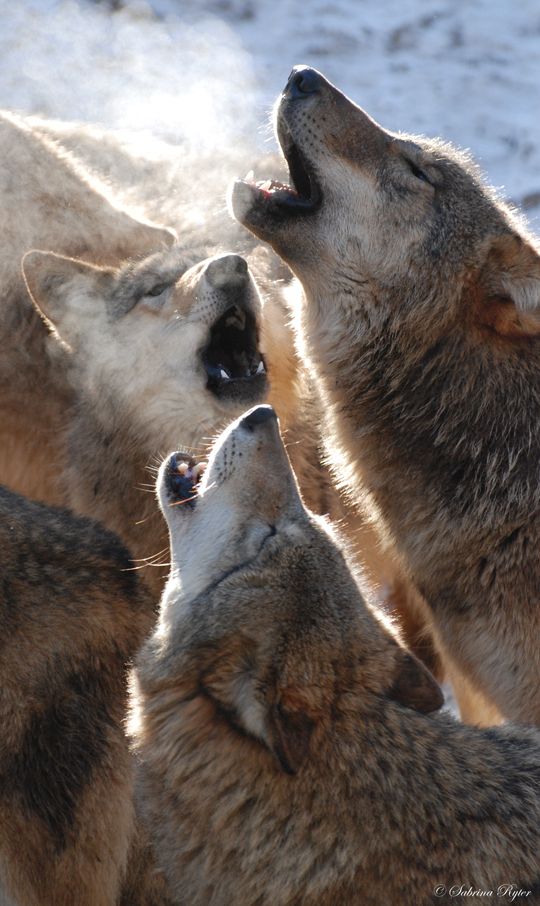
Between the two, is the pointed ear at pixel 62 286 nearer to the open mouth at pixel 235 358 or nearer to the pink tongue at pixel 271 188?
the open mouth at pixel 235 358

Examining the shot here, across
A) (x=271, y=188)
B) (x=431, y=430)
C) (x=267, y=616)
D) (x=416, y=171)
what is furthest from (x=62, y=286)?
(x=267, y=616)

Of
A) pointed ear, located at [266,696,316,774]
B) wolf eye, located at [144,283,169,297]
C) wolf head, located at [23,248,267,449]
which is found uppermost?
wolf eye, located at [144,283,169,297]

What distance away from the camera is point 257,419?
3.94 meters

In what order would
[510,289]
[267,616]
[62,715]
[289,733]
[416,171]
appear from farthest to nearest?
[416,171] < [510,289] < [62,715] < [267,616] < [289,733]

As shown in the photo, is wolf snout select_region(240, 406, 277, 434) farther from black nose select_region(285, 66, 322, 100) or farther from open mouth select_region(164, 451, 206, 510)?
black nose select_region(285, 66, 322, 100)

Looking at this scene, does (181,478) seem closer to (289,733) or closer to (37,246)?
(289,733)

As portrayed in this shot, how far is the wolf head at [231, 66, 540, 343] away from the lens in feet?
15.3

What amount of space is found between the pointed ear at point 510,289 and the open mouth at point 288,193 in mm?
712

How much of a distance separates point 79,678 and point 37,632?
222mm

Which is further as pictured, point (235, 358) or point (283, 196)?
point (235, 358)

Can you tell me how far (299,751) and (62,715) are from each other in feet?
3.32

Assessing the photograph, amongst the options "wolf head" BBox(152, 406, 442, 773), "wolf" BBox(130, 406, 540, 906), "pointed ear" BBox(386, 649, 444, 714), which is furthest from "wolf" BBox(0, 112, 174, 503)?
"pointed ear" BBox(386, 649, 444, 714)

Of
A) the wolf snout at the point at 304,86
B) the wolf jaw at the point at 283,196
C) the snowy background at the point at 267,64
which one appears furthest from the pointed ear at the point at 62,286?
the snowy background at the point at 267,64

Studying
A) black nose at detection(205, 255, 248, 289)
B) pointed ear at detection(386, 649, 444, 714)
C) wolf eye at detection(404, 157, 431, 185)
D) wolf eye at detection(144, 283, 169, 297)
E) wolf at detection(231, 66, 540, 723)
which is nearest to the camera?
pointed ear at detection(386, 649, 444, 714)
